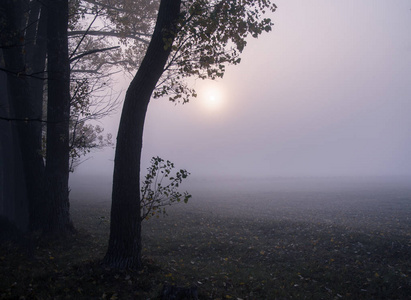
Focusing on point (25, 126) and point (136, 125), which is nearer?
point (136, 125)

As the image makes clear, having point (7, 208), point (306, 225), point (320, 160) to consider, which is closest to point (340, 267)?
point (306, 225)

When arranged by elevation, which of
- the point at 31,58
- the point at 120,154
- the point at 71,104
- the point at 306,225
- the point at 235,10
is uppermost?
the point at 31,58

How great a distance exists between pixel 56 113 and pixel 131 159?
482 cm

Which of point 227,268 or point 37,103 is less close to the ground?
point 37,103

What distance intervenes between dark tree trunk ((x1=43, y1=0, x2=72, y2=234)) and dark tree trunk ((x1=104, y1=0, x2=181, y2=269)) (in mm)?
4307

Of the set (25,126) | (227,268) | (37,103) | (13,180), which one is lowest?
(227,268)

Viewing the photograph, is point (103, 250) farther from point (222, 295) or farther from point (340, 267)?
point (340, 267)

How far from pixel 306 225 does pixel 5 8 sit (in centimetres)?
1728

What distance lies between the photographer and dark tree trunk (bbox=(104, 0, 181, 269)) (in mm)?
6875

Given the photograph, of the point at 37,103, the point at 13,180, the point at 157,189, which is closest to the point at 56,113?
the point at 37,103

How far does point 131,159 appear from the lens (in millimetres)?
6961

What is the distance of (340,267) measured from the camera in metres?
8.75

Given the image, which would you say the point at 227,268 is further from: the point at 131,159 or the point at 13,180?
the point at 13,180

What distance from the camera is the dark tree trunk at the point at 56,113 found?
32.2 ft
